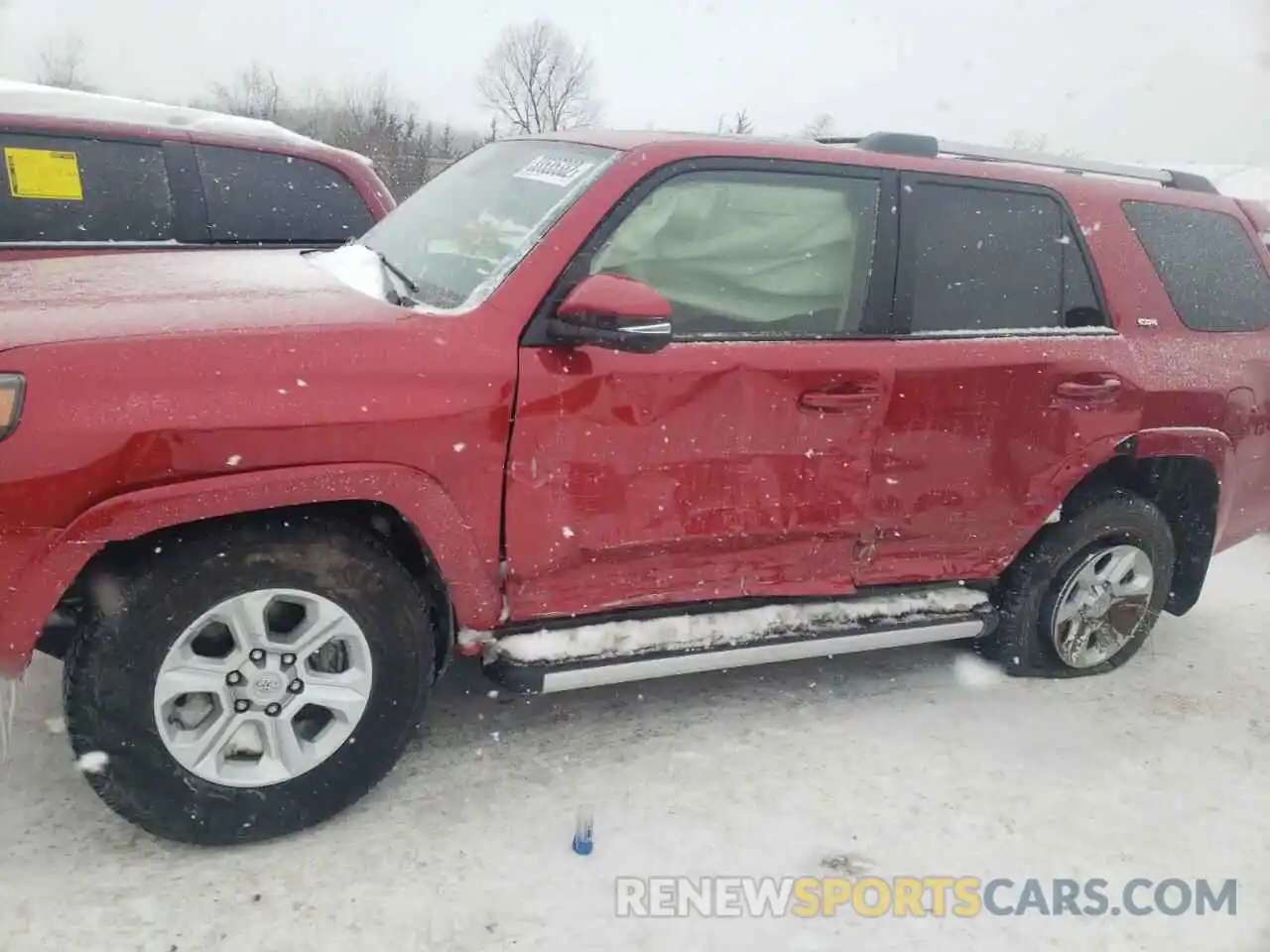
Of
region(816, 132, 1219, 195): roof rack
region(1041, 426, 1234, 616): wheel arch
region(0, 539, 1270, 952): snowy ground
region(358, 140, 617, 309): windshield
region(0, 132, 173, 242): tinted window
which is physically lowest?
region(0, 539, 1270, 952): snowy ground

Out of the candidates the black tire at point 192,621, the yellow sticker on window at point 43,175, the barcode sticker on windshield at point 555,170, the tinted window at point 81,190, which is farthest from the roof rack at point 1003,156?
the yellow sticker on window at point 43,175

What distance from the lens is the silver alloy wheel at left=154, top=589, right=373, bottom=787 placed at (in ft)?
8.04

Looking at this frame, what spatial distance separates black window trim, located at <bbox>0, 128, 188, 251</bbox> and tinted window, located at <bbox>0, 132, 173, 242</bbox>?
15 millimetres

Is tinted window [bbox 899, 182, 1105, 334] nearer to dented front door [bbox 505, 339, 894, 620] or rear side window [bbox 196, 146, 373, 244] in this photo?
dented front door [bbox 505, 339, 894, 620]

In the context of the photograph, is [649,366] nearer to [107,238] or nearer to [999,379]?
[999,379]

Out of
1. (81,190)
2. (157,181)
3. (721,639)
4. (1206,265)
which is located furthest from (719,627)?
(81,190)

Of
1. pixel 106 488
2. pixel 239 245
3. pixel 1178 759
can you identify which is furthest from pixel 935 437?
pixel 239 245

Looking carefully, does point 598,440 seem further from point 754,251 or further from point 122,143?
point 122,143

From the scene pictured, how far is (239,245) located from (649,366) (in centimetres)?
271

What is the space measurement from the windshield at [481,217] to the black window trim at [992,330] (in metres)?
1.03

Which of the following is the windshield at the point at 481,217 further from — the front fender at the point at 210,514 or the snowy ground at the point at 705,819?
the snowy ground at the point at 705,819

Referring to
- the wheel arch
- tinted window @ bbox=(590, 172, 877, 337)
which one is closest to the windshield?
tinted window @ bbox=(590, 172, 877, 337)

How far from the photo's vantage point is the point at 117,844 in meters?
2.56

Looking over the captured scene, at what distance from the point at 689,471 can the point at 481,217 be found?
1.06 meters
